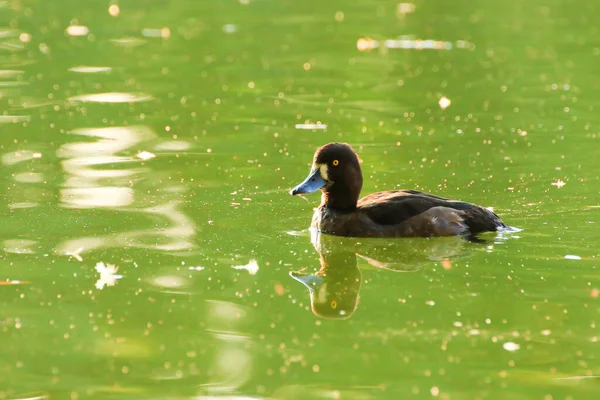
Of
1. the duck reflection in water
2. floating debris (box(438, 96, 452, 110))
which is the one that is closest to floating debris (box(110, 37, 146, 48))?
floating debris (box(438, 96, 452, 110))

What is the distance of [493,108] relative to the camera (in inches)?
571

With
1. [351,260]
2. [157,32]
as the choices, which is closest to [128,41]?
[157,32]

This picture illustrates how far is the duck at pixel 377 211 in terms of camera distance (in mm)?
9383

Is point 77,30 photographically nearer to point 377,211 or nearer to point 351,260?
point 377,211

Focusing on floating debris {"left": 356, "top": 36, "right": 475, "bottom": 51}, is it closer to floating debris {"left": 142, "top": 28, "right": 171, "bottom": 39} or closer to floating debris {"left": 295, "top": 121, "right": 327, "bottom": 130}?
floating debris {"left": 142, "top": 28, "right": 171, "bottom": 39}

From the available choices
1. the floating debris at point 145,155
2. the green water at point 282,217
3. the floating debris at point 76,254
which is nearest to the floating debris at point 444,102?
the green water at point 282,217

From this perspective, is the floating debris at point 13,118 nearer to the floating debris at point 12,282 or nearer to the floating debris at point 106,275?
the floating debris at point 106,275

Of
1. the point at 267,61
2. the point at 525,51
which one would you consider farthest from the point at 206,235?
the point at 525,51

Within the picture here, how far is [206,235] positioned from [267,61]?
8.74 m

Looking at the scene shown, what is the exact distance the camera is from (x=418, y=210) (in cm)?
938

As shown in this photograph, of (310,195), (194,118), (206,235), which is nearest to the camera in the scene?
(206,235)

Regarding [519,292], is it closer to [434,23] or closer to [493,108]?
[493,108]

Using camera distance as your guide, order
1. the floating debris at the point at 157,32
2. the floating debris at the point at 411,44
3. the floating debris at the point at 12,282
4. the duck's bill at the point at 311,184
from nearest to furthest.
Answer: the floating debris at the point at 12,282 → the duck's bill at the point at 311,184 → the floating debris at the point at 411,44 → the floating debris at the point at 157,32

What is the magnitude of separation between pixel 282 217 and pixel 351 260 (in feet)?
4.20
